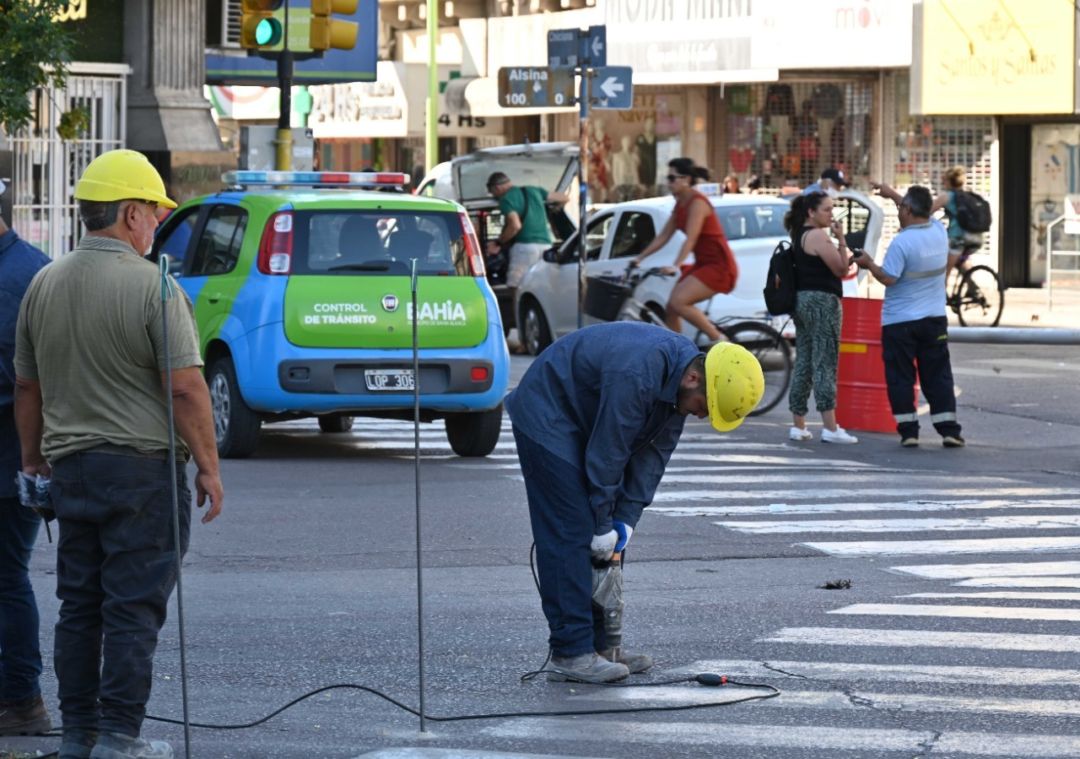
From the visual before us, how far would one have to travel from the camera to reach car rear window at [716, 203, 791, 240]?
20141 millimetres

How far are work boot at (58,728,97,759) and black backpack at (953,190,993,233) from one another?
69.0 feet

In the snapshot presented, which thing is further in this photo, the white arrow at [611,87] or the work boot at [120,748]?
the white arrow at [611,87]

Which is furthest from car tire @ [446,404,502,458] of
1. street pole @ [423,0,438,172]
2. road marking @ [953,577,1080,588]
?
street pole @ [423,0,438,172]

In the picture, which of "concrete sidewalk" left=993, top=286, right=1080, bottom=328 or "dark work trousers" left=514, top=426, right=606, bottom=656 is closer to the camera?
"dark work trousers" left=514, top=426, right=606, bottom=656

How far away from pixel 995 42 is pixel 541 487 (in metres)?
24.9

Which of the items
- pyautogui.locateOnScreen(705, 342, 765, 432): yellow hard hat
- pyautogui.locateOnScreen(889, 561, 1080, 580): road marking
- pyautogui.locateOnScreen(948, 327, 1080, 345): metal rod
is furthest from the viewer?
pyautogui.locateOnScreen(948, 327, 1080, 345): metal rod

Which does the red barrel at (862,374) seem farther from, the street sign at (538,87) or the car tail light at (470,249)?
the street sign at (538,87)

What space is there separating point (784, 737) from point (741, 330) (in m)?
10.9

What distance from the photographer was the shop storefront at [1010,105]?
3023cm

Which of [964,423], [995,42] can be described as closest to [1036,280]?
[995,42]

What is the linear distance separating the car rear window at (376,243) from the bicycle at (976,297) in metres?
12.1

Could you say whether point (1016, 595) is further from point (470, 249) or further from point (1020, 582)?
point (470, 249)

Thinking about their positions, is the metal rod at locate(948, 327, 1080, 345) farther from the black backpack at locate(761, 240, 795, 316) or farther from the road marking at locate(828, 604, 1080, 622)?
the road marking at locate(828, 604, 1080, 622)

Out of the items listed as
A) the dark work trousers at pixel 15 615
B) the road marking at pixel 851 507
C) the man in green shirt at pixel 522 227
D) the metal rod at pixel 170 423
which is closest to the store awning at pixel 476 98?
the man in green shirt at pixel 522 227
